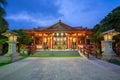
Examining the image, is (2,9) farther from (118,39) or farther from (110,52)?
(118,39)

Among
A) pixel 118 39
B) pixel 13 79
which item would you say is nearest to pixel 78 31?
pixel 118 39

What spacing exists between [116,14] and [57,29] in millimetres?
22219

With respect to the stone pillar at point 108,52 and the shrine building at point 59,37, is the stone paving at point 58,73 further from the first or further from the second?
the shrine building at point 59,37

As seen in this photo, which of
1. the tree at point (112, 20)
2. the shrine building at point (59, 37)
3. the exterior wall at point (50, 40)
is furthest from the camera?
the exterior wall at point (50, 40)

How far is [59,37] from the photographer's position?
4722cm

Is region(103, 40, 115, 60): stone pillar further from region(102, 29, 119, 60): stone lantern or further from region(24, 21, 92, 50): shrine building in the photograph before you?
region(24, 21, 92, 50): shrine building

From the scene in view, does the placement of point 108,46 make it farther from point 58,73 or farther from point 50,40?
point 50,40

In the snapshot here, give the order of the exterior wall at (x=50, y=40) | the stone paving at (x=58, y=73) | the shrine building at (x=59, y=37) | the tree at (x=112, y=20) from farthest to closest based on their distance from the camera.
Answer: the exterior wall at (x=50, y=40), the shrine building at (x=59, y=37), the tree at (x=112, y=20), the stone paving at (x=58, y=73)

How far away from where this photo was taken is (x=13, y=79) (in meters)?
9.49

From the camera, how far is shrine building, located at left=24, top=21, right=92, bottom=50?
4572 centimetres

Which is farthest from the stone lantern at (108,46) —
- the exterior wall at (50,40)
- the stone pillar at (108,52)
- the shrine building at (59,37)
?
the exterior wall at (50,40)

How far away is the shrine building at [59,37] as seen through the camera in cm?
4572

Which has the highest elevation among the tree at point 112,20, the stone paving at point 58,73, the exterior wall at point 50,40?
the tree at point 112,20

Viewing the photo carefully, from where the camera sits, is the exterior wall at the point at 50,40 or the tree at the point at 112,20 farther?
the exterior wall at the point at 50,40
